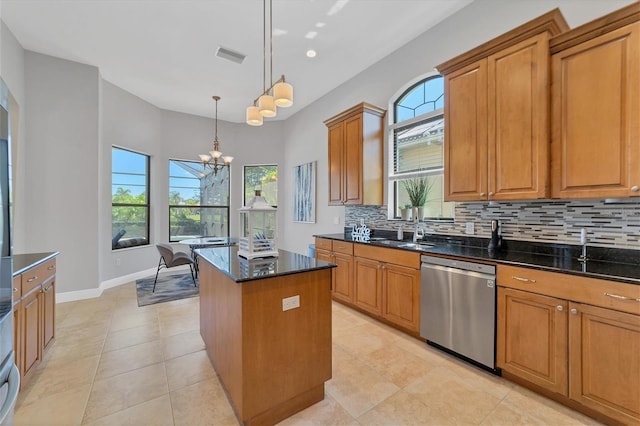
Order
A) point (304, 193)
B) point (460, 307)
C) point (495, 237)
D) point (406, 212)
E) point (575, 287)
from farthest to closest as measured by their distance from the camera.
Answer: point (304, 193), point (406, 212), point (495, 237), point (460, 307), point (575, 287)

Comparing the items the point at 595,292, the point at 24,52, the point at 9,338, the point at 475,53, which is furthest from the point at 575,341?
the point at 24,52

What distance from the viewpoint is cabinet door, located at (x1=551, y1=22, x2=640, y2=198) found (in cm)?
175

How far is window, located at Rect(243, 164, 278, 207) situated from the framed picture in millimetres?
778

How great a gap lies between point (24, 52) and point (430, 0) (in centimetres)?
526

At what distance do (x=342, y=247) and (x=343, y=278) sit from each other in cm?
43

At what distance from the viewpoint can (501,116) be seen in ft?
7.65

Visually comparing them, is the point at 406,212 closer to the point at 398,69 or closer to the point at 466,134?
the point at 466,134

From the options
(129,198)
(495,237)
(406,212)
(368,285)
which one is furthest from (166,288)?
(495,237)

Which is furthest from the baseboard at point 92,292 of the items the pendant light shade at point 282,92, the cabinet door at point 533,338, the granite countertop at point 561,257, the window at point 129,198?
the cabinet door at point 533,338

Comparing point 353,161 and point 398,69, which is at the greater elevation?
point 398,69

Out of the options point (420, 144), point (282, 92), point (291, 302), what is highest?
point (282, 92)

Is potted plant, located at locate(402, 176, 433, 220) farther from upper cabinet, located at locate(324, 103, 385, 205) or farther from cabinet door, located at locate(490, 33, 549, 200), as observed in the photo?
cabinet door, located at locate(490, 33, 549, 200)

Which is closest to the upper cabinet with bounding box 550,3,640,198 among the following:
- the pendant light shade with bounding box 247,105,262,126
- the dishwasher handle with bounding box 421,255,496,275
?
the dishwasher handle with bounding box 421,255,496,275

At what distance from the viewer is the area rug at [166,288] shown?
4.10 meters
